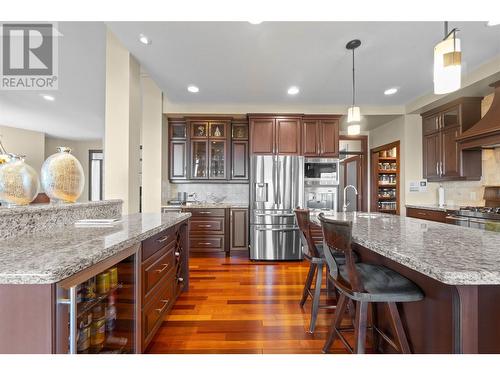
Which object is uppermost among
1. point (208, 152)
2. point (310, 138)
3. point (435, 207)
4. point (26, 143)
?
point (26, 143)

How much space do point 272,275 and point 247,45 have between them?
2.78m

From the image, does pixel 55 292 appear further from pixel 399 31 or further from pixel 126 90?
pixel 399 31

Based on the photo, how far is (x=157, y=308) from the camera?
176 cm

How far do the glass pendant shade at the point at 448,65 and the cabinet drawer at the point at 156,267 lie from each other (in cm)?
207

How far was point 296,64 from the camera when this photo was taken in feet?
10.1

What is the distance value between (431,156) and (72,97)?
6.39 metres

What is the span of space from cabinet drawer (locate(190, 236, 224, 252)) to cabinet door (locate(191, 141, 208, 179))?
3.62ft

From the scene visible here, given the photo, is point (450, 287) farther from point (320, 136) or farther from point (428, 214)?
point (320, 136)

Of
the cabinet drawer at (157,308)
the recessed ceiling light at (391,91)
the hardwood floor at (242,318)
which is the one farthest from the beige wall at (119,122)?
the recessed ceiling light at (391,91)

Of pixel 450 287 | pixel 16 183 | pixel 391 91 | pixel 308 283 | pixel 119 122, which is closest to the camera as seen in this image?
pixel 450 287

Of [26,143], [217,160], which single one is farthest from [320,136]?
[26,143]

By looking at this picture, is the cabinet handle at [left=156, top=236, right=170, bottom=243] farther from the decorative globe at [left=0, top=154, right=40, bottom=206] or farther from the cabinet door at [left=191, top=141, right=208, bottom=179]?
the cabinet door at [left=191, top=141, right=208, bottom=179]
